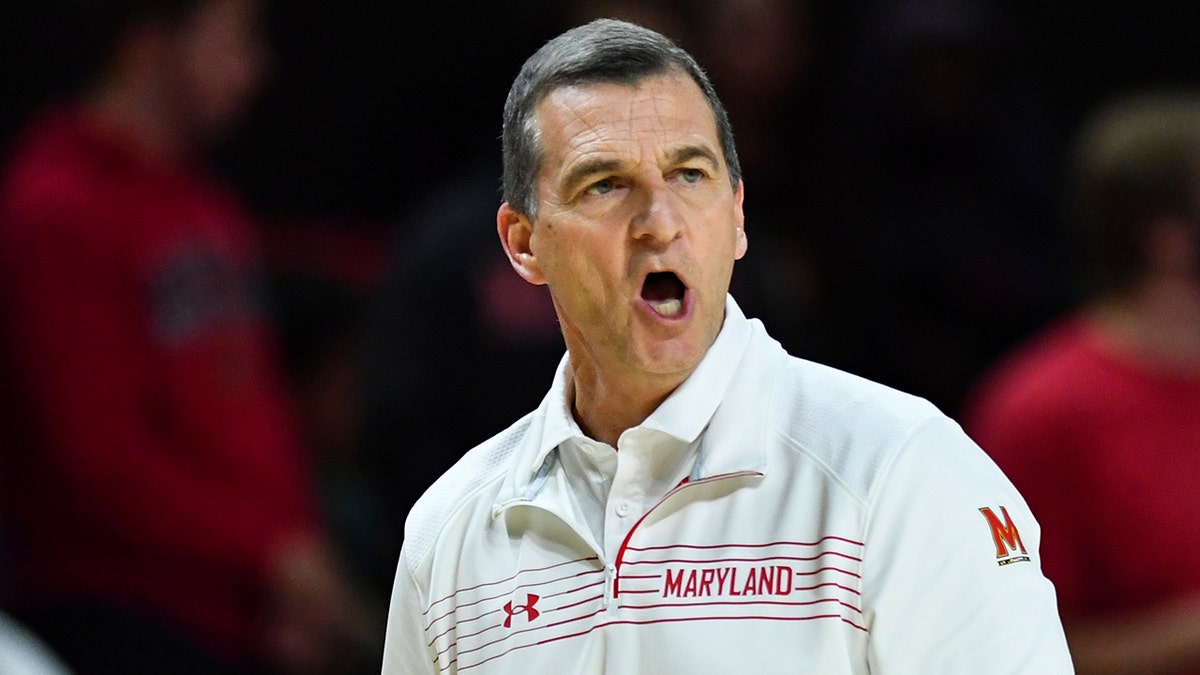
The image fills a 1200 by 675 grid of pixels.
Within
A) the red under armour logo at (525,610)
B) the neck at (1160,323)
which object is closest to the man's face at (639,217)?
the red under armour logo at (525,610)

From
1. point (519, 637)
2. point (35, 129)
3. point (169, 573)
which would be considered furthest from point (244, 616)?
point (519, 637)

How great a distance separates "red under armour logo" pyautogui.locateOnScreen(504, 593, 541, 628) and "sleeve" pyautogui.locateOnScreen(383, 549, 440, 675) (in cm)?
15

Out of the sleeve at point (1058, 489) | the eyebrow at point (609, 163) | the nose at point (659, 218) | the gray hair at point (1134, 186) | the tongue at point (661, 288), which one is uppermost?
the gray hair at point (1134, 186)

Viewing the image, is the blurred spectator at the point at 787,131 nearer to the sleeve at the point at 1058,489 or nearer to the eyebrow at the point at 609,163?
the sleeve at the point at 1058,489

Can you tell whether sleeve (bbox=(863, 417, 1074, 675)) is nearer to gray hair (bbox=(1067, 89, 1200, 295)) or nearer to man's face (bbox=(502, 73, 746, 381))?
man's face (bbox=(502, 73, 746, 381))

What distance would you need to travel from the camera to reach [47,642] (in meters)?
4.64

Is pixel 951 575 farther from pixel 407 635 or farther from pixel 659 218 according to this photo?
pixel 407 635

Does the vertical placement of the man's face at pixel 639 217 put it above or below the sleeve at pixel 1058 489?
below

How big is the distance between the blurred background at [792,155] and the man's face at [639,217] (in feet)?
10.6

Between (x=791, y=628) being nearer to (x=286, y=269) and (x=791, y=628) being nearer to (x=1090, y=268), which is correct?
(x=1090, y=268)

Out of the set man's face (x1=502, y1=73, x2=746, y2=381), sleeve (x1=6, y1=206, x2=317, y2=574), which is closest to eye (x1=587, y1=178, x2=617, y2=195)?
man's face (x1=502, y1=73, x2=746, y2=381)

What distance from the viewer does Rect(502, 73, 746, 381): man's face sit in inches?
89.4

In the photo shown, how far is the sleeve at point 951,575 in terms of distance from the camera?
6.95 ft

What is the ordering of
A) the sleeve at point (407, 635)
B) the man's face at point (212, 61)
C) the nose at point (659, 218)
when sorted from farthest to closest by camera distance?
the man's face at point (212, 61)
the sleeve at point (407, 635)
the nose at point (659, 218)
